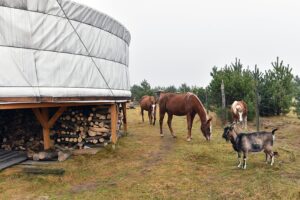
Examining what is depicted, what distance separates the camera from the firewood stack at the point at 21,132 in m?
12.9

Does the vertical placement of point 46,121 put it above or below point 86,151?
above

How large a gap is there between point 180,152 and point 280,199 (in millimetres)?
5793

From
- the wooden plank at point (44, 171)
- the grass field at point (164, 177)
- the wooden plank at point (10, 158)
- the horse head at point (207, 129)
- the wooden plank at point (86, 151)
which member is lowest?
the grass field at point (164, 177)

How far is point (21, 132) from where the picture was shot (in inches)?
514

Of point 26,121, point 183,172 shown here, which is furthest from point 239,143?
point 26,121

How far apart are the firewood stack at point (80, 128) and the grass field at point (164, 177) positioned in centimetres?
98

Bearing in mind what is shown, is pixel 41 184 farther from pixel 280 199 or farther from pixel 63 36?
pixel 280 199

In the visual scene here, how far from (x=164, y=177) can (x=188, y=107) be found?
6.36m

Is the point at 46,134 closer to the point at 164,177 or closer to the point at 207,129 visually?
the point at 164,177

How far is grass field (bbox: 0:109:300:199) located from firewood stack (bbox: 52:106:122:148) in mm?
981

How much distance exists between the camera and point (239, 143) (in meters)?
9.87

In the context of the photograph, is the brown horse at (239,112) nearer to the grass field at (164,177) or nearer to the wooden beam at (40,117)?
the grass field at (164,177)

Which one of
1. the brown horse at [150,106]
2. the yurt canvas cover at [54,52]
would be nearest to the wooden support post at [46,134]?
the yurt canvas cover at [54,52]

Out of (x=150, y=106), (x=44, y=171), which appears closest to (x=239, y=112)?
(x=150, y=106)
